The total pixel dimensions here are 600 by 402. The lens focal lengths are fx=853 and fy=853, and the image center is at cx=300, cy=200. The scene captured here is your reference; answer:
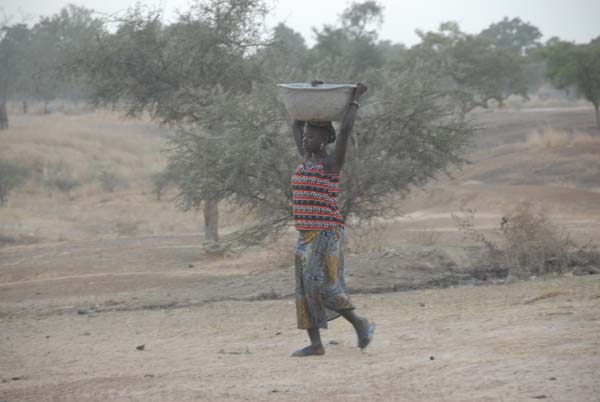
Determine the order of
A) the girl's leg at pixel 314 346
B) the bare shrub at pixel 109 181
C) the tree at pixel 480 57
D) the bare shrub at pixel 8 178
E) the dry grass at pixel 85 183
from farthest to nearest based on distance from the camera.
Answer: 1. the tree at pixel 480 57
2. the bare shrub at pixel 109 181
3. the bare shrub at pixel 8 178
4. the dry grass at pixel 85 183
5. the girl's leg at pixel 314 346

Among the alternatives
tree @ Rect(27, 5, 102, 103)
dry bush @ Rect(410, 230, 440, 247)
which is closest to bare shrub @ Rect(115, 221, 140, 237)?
tree @ Rect(27, 5, 102, 103)

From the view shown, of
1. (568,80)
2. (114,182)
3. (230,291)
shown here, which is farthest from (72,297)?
(568,80)

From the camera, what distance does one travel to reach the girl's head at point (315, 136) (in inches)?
237

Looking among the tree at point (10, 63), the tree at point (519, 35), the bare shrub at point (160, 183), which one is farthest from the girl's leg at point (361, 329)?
the tree at point (519, 35)

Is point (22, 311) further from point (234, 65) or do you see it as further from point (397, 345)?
point (234, 65)

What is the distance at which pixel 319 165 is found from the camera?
5.97m

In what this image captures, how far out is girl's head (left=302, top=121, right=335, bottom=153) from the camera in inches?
A: 237

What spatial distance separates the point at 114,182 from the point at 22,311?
23.4 meters

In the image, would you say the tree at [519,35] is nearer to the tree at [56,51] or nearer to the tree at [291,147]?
the tree at [56,51]

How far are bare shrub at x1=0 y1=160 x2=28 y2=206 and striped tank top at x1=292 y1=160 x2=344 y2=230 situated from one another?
24119 mm

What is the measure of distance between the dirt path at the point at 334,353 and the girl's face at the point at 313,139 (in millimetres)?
1496

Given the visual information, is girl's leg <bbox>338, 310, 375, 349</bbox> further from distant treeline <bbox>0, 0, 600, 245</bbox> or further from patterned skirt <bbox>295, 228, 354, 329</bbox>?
distant treeline <bbox>0, 0, 600, 245</bbox>

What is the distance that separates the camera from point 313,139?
6.04m

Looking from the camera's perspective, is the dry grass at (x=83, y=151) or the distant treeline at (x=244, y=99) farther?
the dry grass at (x=83, y=151)
